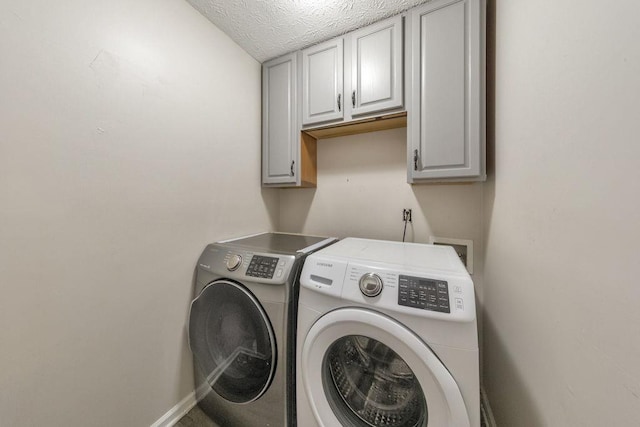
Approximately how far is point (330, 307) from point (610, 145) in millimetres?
811

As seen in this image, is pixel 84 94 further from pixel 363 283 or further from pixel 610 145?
pixel 610 145

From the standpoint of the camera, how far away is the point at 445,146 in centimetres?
113

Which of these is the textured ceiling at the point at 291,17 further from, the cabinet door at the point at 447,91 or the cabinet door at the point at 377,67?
the cabinet door at the point at 447,91

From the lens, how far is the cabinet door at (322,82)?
1369 mm

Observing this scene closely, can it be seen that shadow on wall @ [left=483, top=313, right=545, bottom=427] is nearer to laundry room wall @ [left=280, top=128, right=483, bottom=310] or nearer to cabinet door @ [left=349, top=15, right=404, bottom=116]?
laundry room wall @ [left=280, top=128, right=483, bottom=310]

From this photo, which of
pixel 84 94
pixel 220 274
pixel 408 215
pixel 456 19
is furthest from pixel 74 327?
pixel 456 19

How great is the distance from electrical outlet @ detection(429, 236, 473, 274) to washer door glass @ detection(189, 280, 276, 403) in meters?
1.13

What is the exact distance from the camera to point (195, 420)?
3.81ft

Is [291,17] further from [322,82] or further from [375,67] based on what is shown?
[375,67]

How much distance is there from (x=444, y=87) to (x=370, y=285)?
106cm

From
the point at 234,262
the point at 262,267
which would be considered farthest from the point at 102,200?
the point at 262,267

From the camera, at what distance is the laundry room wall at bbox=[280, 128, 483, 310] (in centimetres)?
136

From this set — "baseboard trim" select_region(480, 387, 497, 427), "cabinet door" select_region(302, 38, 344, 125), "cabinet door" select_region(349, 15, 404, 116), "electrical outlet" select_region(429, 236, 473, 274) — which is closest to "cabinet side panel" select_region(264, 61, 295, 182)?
"cabinet door" select_region(302, 38, 344, 125)

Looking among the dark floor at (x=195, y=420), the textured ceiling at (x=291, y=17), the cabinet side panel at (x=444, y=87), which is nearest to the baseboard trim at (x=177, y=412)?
the dark floor at (x=195, y=420)
